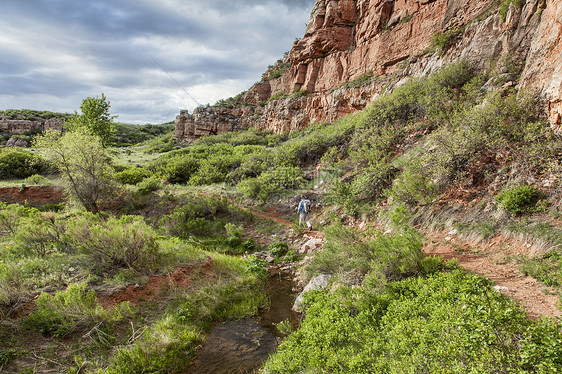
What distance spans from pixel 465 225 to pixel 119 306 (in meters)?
8.32

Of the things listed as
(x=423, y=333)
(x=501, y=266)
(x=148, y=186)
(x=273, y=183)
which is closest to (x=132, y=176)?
(x=148, y=186)

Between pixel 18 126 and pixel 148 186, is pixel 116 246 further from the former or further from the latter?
pixel 18 126

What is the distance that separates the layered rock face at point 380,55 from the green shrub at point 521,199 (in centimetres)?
245

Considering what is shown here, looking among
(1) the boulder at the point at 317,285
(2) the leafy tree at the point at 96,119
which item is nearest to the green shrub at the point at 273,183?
(1) the boulder at the point at 317,285

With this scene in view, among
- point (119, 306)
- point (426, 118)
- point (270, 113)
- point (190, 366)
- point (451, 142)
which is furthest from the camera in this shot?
point (270, 113)

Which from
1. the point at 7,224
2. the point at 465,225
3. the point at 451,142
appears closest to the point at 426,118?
the point at 451,142

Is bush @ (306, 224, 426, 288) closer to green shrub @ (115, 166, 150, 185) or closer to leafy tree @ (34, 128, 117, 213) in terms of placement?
leafy tree @ (34, 128, 117, 213)

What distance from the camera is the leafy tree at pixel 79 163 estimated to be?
1229cm

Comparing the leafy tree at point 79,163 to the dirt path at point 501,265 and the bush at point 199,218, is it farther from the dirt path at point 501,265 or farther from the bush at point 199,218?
the dirt path at point 501,265

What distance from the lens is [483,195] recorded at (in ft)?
21.2

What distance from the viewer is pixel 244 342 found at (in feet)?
16.2

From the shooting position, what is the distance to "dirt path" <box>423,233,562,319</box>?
3416mm

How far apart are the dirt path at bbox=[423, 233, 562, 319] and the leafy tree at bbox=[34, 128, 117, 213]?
51.2ft

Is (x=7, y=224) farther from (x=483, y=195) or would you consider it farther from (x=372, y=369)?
(x=483, y=195)
